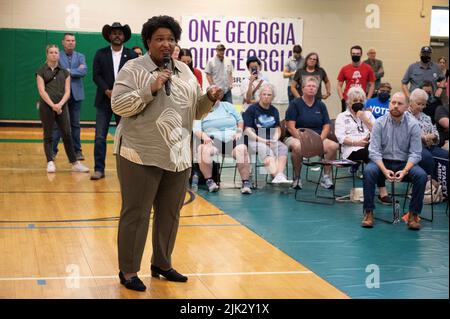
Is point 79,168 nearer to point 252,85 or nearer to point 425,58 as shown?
point 252,85

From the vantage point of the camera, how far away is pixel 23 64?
15.5 metres

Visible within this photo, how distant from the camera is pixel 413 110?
26.4ft

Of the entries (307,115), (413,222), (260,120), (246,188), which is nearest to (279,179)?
(246,188)

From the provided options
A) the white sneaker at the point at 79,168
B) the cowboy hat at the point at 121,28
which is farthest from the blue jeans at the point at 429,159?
the white sneaker at the point at 79,168

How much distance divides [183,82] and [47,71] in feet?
18.0

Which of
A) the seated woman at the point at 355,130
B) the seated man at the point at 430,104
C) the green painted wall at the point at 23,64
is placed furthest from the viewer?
the green painted wall at the point at 23,64

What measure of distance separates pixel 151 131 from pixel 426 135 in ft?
14.5

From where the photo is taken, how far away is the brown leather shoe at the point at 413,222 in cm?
696

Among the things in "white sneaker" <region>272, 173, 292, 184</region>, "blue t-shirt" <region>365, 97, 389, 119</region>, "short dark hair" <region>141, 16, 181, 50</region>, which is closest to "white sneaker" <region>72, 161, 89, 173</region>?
"white sneaker" <region>272, 173, 292, 184</region>

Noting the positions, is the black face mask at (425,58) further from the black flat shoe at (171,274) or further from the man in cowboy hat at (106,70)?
the black flat shoe at (171,274)

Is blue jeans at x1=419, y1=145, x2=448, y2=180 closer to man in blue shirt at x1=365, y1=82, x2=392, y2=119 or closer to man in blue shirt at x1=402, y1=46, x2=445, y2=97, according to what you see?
man in blue shirt at x1=365, y1=82, x2=392, y2=119

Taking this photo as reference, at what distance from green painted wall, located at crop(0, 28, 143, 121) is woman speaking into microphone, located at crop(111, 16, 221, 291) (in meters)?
11.2

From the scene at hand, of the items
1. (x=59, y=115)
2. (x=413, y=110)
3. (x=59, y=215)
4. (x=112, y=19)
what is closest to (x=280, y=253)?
(x=59, y=215)

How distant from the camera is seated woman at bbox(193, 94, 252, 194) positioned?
28.4ft
